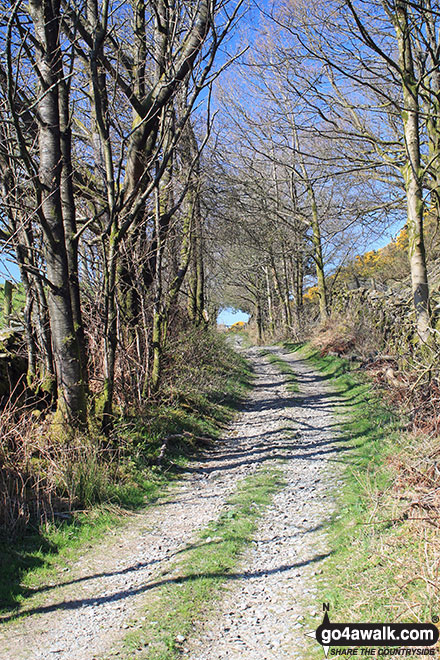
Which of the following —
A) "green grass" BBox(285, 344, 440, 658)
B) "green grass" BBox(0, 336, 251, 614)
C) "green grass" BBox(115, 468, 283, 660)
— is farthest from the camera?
"green grass" BBox(0, 336, 251, 614)

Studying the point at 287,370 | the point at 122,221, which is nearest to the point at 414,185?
the point at 122,221

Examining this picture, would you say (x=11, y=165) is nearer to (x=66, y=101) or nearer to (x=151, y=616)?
(x=66, y=101)

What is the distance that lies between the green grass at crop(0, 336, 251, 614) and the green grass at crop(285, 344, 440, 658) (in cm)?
243

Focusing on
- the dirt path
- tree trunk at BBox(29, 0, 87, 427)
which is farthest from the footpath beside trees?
the dirt path

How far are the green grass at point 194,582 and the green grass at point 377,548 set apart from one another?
869 mm

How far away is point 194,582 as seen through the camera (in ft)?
13.2

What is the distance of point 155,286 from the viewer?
8836 millimetres

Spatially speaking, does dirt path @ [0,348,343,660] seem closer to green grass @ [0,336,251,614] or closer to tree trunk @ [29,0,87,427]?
green grass @ [0,336,251,614]

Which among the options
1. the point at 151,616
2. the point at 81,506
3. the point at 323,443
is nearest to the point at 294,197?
the point at 323,443

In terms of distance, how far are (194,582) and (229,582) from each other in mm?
295

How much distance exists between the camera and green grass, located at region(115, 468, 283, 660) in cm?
327

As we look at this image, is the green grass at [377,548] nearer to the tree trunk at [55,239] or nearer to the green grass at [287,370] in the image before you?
the tree trunk at [55,239]

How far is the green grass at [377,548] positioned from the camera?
315 cm

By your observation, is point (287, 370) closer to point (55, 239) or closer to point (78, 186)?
point (78, 186)
